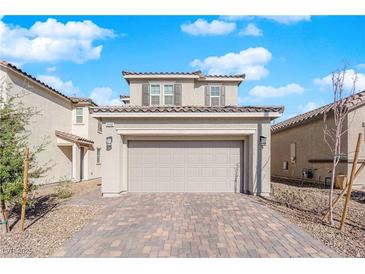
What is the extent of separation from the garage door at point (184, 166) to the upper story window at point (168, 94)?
479 cm

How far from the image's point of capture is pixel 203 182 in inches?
460

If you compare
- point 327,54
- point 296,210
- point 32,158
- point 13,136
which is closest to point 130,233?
point 32,158

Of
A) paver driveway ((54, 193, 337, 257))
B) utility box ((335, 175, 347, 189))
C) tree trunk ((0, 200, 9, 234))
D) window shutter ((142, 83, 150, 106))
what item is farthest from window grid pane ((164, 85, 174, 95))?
tree trunk ((0, 200, 9, 234))

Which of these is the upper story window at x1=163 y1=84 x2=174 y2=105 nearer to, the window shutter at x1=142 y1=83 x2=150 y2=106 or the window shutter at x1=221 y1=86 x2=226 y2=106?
the window shutter at x1=142 y1=83 x2=150 y2=106

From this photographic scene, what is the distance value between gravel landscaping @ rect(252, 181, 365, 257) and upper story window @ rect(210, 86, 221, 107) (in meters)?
7.03

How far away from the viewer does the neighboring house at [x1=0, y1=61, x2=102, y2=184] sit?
1420 cm

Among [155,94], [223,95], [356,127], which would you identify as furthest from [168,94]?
[356,127]

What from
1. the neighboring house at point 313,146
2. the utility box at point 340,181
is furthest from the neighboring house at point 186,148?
the utility box at point 340,181

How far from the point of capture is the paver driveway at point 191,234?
17.1 ft

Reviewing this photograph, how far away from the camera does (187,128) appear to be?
1117cm

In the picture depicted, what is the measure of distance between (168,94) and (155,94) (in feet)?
2.55

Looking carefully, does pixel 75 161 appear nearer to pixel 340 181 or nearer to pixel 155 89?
pixel 155 89

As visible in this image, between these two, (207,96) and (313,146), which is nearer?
(313,146)
